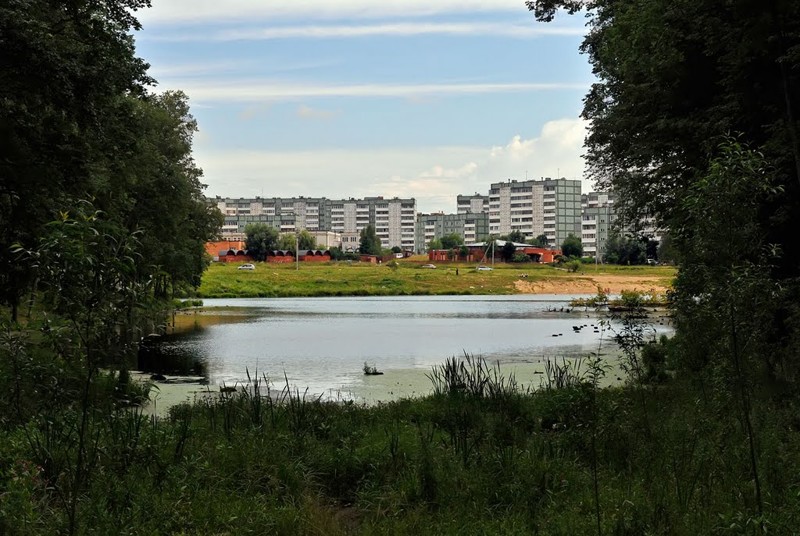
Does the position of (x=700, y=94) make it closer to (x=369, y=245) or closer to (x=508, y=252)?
(x=508, y=252)

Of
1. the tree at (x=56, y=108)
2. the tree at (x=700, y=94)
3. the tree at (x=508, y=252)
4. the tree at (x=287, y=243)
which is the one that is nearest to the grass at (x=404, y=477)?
the tree at (x=56, y=108)

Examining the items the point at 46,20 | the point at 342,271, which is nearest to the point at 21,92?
the point at 46,20

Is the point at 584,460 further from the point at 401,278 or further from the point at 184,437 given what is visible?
the point at 401,278

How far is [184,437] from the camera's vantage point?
27.9 ft

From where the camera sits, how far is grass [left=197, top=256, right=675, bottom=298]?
84312 mm

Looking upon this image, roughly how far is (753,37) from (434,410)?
7.38 metres

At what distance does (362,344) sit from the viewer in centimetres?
3180

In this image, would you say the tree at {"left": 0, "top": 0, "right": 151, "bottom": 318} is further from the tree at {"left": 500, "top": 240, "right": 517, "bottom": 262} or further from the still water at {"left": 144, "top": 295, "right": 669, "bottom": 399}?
the tree at {"left": 500, "top": 240, "right": 517, "bottom": 262}

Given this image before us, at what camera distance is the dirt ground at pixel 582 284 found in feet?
291

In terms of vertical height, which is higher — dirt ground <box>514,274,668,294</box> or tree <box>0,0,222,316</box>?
tree <box>0,0,222,316</box>

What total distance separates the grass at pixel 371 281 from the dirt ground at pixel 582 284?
1155 mm

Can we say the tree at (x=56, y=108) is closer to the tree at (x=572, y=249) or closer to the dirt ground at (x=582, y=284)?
the dirt ground at (x=582, y=284)

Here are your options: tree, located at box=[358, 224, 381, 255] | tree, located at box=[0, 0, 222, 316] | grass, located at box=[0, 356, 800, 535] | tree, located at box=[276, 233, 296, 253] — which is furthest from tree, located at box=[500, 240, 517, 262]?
grass, located at box=[0, 356, 800, 535]

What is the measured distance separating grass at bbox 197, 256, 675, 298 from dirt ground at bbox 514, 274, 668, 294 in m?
1.15
